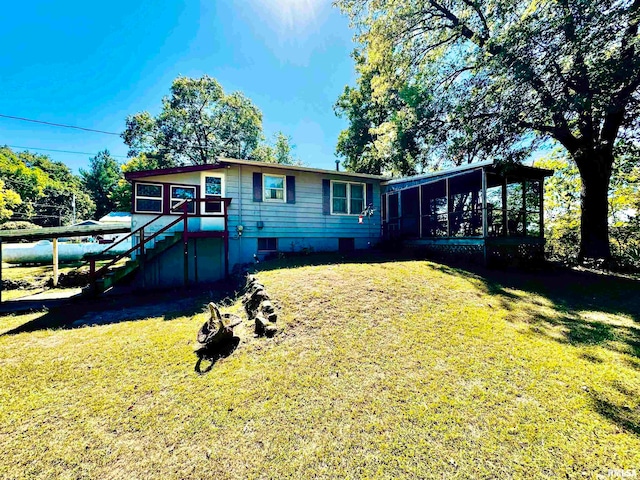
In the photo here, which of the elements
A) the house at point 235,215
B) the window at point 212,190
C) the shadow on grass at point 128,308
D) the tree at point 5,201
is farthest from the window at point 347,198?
the tree at point 5,201

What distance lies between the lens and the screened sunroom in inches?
365

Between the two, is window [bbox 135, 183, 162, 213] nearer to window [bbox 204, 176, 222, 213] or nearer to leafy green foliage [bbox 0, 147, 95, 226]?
window [bbox 204, 176, 222, 213]

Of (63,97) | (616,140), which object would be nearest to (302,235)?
(616,140)

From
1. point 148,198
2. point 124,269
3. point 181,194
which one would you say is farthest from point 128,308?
point 181,194

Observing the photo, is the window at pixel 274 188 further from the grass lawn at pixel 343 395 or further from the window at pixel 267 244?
the grass lawn at pixel 343 395

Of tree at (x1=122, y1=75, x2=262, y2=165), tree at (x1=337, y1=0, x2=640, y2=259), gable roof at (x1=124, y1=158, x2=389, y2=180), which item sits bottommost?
gable roof at (x1=124, y1=158, x2=389, y2=180)

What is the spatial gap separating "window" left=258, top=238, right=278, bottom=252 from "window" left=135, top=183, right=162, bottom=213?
3.95 m

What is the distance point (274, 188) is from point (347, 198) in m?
3.32

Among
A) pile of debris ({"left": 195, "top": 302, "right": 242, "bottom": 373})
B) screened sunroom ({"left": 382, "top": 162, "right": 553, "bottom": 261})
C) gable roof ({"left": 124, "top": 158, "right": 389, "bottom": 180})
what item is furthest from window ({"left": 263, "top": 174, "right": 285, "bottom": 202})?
pile of debris ({"left": 195, "top": 302, "right": 242, "bottom": 373})

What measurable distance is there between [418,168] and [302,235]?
325 inches

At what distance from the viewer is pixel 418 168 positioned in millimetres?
15148

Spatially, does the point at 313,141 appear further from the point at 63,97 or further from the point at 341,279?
the point at 341,279

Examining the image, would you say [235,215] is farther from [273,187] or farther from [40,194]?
[40,194]

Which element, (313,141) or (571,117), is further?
(313,141)
